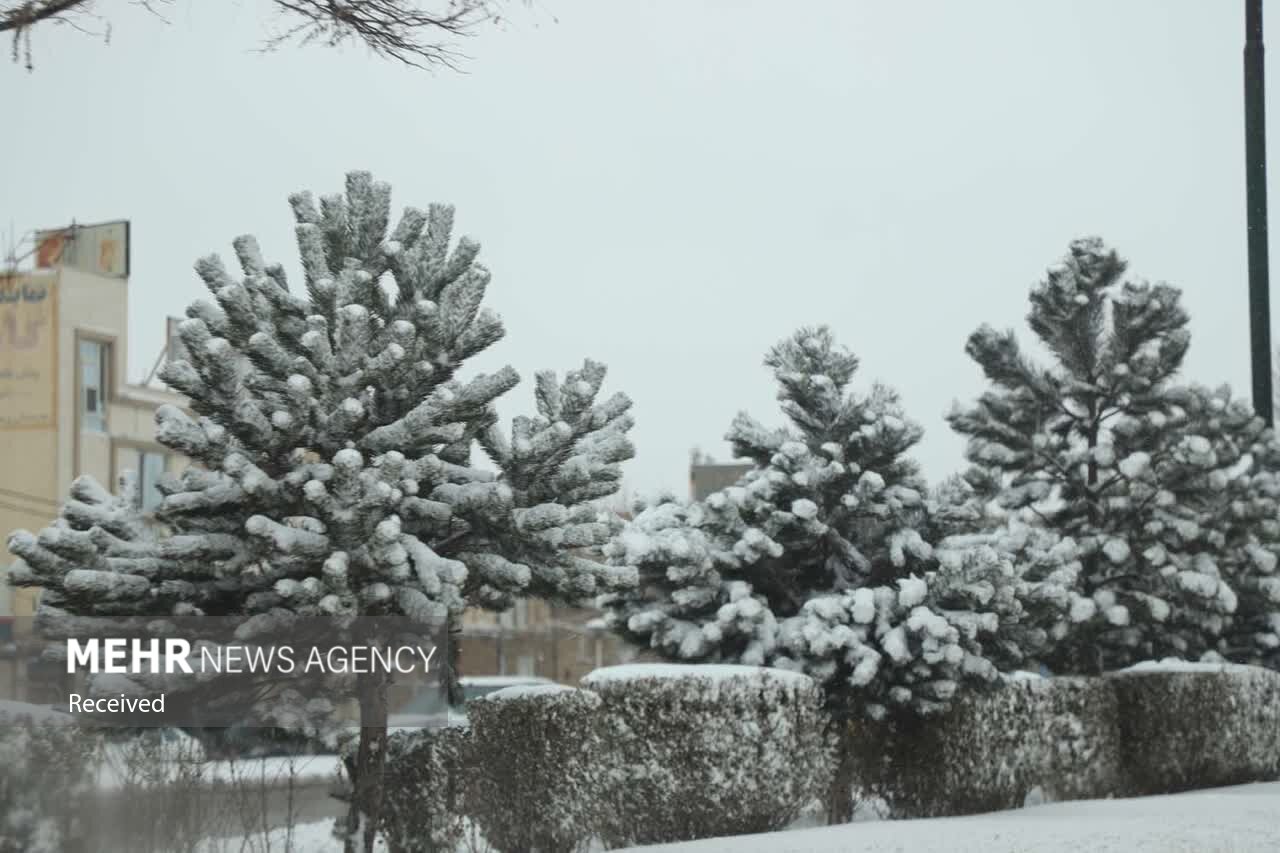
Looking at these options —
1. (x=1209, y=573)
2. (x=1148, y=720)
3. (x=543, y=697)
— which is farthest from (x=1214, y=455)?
(x=543, y=697)

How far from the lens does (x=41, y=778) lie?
8.64 m

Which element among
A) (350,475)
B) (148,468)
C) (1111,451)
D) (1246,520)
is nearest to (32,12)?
(350,475)

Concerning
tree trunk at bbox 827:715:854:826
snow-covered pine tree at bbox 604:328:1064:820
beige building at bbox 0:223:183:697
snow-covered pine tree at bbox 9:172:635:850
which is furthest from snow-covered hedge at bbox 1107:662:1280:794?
beige building at bbox 0:223:183:697

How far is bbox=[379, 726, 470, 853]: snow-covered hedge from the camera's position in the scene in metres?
10.3

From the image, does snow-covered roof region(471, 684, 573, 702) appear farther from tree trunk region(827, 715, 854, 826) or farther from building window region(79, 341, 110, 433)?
building window region(79, 341, 110, 433)

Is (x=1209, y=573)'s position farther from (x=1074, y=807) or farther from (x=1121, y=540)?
(x=1074, y=807)

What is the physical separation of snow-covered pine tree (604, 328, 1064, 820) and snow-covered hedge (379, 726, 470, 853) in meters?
3.91

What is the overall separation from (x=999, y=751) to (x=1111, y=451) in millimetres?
4267

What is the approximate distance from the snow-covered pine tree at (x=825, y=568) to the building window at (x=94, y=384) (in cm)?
3055

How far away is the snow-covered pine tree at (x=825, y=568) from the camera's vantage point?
47.0 feet

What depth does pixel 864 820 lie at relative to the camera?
14.7 metres

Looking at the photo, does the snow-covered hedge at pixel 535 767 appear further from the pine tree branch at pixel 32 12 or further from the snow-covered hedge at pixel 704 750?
the pine tree branch at pixel 32 12

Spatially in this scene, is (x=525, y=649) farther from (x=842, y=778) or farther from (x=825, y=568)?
(x=842, y=778)

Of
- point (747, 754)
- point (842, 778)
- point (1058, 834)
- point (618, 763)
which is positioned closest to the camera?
point (618, 763)
